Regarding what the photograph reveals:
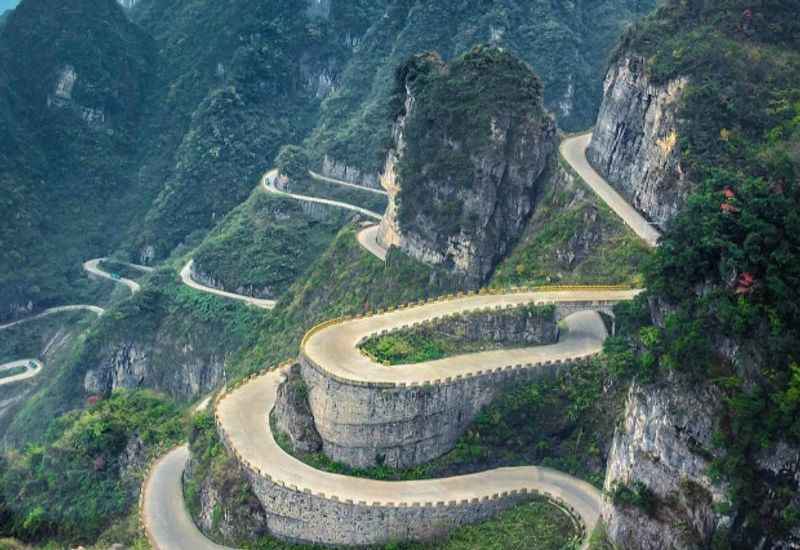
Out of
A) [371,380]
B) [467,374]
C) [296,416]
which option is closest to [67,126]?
[296,416]

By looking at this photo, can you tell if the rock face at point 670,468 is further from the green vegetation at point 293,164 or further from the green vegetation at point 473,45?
the green vegetation at point 293,164

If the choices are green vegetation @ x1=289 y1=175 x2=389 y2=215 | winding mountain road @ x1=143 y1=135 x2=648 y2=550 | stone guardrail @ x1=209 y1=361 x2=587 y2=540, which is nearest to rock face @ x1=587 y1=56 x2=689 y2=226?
winding mountain road @ x1=143 y1=135 x2=648 y2=550

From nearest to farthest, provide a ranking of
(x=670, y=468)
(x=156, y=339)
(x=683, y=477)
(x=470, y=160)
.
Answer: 1. (x=683, y=477)
2. (x=670, y=468)
3. (x=470, y=160)
4. (x=156, y=339)

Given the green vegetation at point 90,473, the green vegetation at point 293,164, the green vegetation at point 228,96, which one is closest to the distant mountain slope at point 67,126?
the green vegetation at point 228,96

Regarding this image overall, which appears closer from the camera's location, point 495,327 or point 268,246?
point 495,327

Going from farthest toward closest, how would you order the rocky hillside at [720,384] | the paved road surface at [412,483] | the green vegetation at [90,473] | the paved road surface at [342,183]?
the paved road surface at [342,183], the green vegetation at [90,473], the paved road surface at [412,483], the rocky hillside at [720,384]

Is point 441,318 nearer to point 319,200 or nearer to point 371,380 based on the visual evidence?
point 371,380
